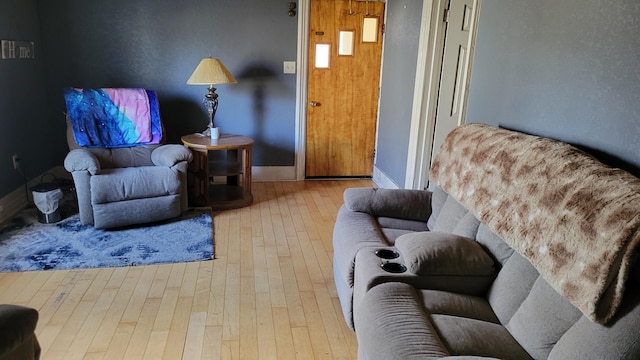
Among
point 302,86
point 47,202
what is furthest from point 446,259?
point 302,86

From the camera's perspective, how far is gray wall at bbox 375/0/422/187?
387 centimetres

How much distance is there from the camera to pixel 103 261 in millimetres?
2896

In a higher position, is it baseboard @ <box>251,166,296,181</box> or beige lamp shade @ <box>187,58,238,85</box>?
beige lamp shade @ <box>187,58,238,85</box>

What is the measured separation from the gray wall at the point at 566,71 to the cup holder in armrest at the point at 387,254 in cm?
91

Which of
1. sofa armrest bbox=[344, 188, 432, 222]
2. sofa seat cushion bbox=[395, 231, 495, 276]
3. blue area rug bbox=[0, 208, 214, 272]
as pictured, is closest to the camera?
sofa seat cushion bbox=[395, 231, 495, 276]

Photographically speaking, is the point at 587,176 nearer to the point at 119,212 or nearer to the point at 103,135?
the point at 119,212

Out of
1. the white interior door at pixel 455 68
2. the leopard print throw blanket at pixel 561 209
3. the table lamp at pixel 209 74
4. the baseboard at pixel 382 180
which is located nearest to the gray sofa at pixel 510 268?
the leopard print throw blanket at pixel 561 209

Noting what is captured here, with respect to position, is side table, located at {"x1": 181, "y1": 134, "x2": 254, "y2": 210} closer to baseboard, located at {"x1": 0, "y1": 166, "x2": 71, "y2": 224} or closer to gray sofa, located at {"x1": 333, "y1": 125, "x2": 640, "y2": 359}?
baseboard, located at {"x1": 0, "y1": 166, "x2": 71, "y2": 224}

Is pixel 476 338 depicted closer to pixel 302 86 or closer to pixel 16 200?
pixel 302 86

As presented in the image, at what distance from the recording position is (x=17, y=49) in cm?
366

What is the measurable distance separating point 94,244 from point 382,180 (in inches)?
111

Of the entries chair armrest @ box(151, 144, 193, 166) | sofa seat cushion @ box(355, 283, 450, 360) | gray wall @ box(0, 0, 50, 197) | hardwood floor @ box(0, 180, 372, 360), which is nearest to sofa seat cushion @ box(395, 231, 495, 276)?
sofa seat cushion @ box(355, 283, 450, 360)

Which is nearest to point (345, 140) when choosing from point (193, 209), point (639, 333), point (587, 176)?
point (193, 209)

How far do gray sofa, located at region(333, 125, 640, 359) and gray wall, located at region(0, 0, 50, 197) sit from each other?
305 cm
